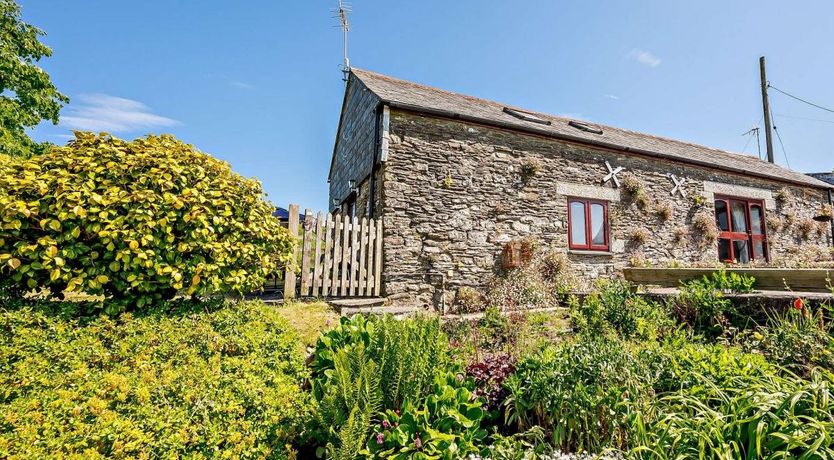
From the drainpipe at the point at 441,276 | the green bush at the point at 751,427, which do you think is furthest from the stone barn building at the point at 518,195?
the green bush at the point at 751,427

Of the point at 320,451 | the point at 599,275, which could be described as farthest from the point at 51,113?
the point at 599,275

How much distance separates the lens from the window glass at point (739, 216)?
39.8 ft

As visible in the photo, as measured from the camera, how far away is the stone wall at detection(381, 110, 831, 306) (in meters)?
7.74

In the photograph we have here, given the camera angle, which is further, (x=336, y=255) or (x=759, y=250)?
(x=759, y=250)

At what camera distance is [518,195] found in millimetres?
8883

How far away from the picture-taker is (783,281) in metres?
4.98

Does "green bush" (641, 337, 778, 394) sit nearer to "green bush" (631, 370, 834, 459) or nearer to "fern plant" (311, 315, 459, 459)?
"green bush" (631, 370, 834, 459)

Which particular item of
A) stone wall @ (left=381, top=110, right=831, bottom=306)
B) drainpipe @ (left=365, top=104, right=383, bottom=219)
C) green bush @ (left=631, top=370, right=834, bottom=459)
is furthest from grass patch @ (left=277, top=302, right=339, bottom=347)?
green bush @ (left=631, top=370, right=834, bottom=459)

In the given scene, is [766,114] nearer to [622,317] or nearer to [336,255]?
[622,317]

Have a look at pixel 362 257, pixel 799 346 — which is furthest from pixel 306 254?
pixel 799 346

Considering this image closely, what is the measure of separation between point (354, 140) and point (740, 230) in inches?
513

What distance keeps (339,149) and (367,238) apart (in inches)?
270

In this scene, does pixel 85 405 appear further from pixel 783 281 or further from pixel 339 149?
pixel 339 149

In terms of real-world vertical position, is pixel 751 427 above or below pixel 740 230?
below
